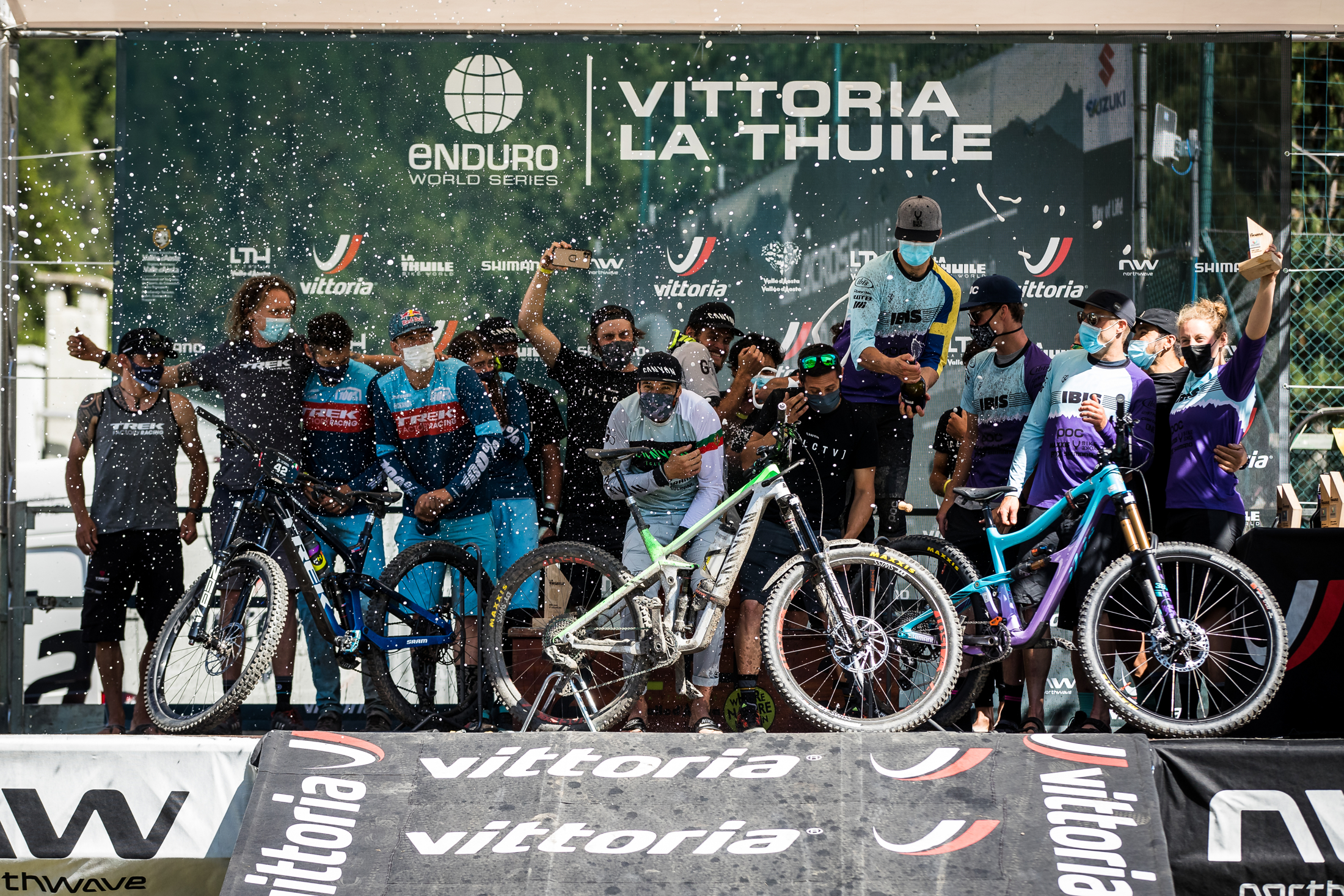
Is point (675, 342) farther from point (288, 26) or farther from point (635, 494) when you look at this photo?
point (288, 26)

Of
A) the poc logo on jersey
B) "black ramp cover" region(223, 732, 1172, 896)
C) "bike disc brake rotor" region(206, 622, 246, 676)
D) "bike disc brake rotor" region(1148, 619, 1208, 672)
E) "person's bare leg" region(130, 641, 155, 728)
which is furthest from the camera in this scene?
the poc logo on jersey

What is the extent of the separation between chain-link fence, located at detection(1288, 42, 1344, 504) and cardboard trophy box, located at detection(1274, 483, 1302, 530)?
0.89 feet

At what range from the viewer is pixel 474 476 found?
4.86 meters

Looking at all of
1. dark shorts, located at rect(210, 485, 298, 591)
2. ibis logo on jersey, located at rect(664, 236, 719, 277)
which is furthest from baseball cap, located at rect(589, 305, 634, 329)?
dark shorts, located at rect(210, 485, 298, 591)

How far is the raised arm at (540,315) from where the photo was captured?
537cm

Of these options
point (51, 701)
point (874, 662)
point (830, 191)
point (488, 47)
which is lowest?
point (51, 701)

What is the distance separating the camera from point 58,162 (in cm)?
536

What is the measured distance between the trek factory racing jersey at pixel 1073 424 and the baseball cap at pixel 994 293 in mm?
430

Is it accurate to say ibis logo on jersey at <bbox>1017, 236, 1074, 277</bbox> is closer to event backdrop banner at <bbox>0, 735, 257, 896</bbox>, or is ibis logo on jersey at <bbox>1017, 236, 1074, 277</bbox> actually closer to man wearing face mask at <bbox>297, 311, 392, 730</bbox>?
man wearing face mask at <bbox>297, 311, 392, 730</bbox>

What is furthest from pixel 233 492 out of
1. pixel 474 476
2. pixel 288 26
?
pixel 288 26

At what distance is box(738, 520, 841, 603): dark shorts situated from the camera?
4.71 metres

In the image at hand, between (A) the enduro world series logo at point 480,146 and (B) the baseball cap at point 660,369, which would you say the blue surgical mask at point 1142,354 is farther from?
(A) the enduro world series logo at point 480,146

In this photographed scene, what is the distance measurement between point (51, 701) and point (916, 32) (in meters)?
5.24

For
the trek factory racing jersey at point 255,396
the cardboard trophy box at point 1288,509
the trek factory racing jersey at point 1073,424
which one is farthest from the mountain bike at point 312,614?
the cardboard trophy box at point 1288,509
